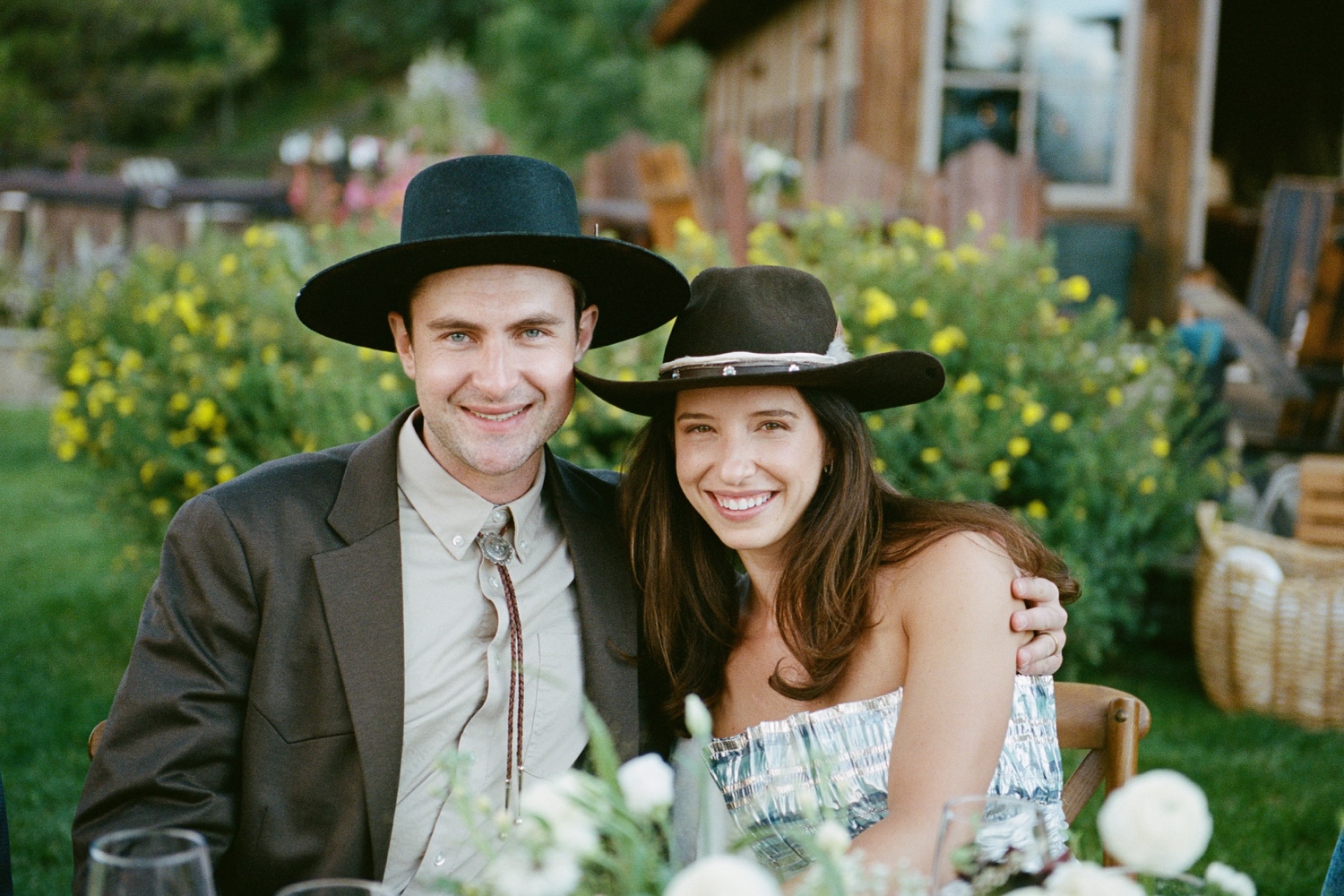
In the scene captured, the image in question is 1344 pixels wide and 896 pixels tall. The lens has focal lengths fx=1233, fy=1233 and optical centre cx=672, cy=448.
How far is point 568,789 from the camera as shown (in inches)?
42.8

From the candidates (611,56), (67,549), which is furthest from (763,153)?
(611,56)

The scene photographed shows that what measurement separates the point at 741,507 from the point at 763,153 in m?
6.98

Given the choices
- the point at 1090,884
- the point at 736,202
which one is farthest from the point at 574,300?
the point at 736,202

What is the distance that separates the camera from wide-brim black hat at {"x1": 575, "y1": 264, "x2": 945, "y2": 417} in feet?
7.59

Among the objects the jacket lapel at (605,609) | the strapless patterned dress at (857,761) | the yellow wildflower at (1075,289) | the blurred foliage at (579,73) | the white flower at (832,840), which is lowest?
the strapless patterned dress at (857,761)

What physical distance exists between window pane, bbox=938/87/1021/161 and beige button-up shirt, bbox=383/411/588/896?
24.4 feet

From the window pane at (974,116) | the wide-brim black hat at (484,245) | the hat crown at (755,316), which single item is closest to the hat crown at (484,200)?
A: the wide-brim black hat at (484,245)

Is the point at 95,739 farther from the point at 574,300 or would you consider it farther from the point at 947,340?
the point at 947,340

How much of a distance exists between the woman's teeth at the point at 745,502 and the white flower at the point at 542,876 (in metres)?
1.37

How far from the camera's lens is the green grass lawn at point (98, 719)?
12.3 ft

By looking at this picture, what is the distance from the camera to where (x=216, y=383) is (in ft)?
16.6

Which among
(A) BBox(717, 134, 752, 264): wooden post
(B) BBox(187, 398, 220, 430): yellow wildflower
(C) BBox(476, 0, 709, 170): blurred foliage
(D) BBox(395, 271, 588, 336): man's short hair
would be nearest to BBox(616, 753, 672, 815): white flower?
(D) BBox(395, 271, 588, 336): man's short hair

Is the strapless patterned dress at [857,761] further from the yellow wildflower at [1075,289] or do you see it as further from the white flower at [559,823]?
the yellow wildflower at [1075,289]

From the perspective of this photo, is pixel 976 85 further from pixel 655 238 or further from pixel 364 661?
pixel 364 661
